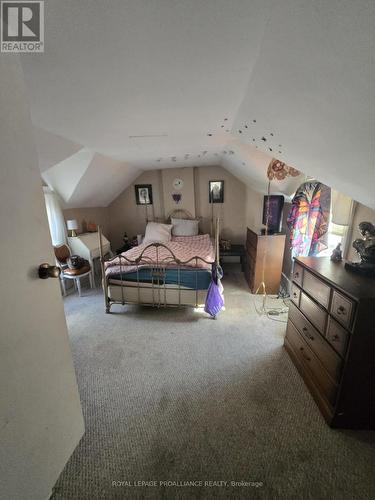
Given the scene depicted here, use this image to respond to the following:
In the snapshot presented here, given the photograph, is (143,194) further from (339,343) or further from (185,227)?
(339,343)

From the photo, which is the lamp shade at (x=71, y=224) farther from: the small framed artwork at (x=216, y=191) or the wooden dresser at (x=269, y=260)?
the wooden dresser at (x=269, y=260)

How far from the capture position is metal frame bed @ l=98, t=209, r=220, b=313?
8.18 feet

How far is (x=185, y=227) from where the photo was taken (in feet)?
13.8

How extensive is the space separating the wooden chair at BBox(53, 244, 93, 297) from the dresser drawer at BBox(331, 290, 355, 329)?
3.17 m

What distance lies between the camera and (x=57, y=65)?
0.95 metres

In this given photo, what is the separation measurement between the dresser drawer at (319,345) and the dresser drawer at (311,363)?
2.0 inches

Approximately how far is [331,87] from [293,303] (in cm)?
167

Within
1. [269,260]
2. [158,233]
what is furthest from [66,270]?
[269,260]

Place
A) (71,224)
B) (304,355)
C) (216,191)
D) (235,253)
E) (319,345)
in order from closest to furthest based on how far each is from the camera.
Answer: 1. (319,345)
2. (304,355)
3. (71,224)
4. (235,253)
5. (216,191)

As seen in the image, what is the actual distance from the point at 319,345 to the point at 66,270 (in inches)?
130

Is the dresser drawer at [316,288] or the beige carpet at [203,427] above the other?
the dresser drawer at [316,288]

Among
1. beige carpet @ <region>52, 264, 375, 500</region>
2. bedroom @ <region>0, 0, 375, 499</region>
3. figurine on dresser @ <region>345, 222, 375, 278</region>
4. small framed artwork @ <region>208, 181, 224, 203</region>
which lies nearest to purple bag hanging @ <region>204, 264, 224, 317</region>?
bedroom @ <region>0, 0, 375, 499</region>

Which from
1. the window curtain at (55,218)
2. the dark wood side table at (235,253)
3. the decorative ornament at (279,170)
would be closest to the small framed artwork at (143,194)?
the window curtain at (55,218)

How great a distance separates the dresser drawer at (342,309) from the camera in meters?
1.18
